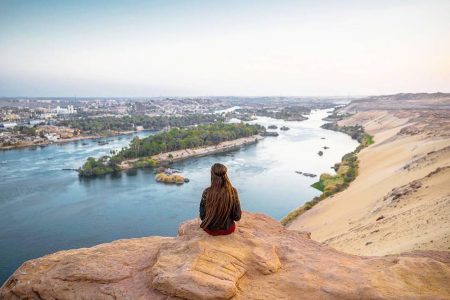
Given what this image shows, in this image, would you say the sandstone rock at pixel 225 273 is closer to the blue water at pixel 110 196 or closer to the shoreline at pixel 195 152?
the blue water at pixel 110 196

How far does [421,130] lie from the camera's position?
41.6 metres

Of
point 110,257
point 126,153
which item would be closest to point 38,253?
point 110,257

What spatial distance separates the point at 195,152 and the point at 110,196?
1899cm

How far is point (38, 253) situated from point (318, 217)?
1440 cm

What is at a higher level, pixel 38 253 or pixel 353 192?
pixel 353 192

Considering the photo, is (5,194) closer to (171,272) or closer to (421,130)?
(171,272)

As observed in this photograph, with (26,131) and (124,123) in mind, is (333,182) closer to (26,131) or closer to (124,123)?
(26,131)

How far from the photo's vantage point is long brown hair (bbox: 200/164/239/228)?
15.3ft

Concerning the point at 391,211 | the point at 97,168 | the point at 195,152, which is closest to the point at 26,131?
the point at 195,152

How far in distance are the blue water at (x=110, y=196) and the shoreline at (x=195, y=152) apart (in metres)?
1.92

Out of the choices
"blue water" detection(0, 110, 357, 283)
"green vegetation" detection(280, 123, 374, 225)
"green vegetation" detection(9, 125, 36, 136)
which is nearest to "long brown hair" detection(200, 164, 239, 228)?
"blue water" detection(0, 110, 357, 283)

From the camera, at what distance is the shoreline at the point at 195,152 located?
131ft

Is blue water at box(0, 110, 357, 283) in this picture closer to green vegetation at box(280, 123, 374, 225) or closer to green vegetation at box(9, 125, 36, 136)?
green vegetation at box(280, 123, 374, 225)

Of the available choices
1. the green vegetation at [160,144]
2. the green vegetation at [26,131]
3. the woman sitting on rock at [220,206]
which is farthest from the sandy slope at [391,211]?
the green vegetation at [26,131]
